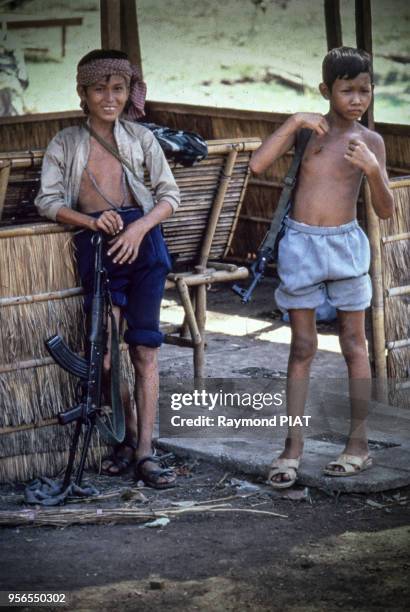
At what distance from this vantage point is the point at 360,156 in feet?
16.9

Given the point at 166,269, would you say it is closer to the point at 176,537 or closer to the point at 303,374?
the point at 303,374

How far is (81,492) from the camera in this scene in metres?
5.36

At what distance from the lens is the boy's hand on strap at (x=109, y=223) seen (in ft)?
18.0

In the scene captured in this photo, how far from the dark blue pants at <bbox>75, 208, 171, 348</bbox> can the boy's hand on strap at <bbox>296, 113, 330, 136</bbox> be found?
2.90 ft

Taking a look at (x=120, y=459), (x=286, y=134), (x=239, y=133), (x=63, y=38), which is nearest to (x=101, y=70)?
(x=286, y=134)

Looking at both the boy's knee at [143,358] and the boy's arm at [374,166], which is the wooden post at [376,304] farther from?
the boy's knee at [143,358]

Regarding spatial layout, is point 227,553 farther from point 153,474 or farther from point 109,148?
point 109,148

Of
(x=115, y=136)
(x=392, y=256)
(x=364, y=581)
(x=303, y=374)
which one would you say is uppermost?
(x=115, y=136)

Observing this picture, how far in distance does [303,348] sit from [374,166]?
0.83 metres

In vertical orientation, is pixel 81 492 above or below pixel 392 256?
below

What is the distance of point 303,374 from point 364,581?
1.26 meters

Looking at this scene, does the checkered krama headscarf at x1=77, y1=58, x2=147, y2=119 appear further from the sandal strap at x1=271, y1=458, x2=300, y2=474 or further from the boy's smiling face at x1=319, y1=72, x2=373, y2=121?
A: the sandal strap at x1=271, y1=458, x2=300, y2=474

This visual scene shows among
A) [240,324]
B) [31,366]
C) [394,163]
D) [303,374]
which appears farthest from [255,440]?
[394,163]

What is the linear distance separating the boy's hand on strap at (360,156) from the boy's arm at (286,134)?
0.14 m
